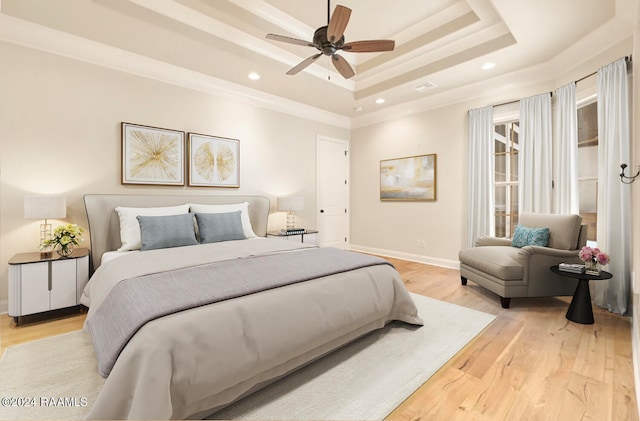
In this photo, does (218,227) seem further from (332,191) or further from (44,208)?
(332,191)

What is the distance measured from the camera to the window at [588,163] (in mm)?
3289

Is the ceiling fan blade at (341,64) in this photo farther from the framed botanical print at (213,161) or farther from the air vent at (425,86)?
the framed botanical print at (213,161)

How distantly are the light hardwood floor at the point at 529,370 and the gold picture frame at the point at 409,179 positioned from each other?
7.65 feet

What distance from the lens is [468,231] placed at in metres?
4.32

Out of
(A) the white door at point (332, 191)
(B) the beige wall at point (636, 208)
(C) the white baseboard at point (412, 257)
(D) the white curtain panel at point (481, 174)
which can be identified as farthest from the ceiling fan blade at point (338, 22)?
(C) the white baseboard at point (412, 257)

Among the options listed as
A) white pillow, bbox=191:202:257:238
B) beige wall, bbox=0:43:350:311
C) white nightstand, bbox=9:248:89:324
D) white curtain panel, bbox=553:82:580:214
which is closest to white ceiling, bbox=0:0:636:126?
beige wall, bbox=0:43:350:311

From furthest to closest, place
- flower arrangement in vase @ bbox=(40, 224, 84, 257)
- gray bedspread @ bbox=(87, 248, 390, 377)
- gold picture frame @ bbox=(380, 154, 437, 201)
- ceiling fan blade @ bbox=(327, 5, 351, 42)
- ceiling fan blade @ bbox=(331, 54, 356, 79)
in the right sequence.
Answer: gold picture frame @ bbox=(380, 154, 437, 201), ceiling fan blade @ bbox=(331, 54, 356, 79), flower arrangement in vase @ bbox=(40, 224, 84, 257), ceiling fan blade @ bbox=(327, 5, 351, 42), gray bedspread @ bbox=(87, 248, 390, 377)

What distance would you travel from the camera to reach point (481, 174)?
13.6 ft

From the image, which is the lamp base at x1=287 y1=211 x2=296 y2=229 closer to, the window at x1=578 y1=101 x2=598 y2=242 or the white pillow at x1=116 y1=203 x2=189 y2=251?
the white pillow at x1=116 y1=203 x2=189 y2=251

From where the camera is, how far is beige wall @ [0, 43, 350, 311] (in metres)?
2.75

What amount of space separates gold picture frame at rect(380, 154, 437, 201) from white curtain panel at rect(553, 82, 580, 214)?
1.62 m

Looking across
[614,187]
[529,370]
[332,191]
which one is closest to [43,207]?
[529,370]

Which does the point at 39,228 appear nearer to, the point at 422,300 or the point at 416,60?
the point at 422,300

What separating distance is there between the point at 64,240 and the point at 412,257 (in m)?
4.68
